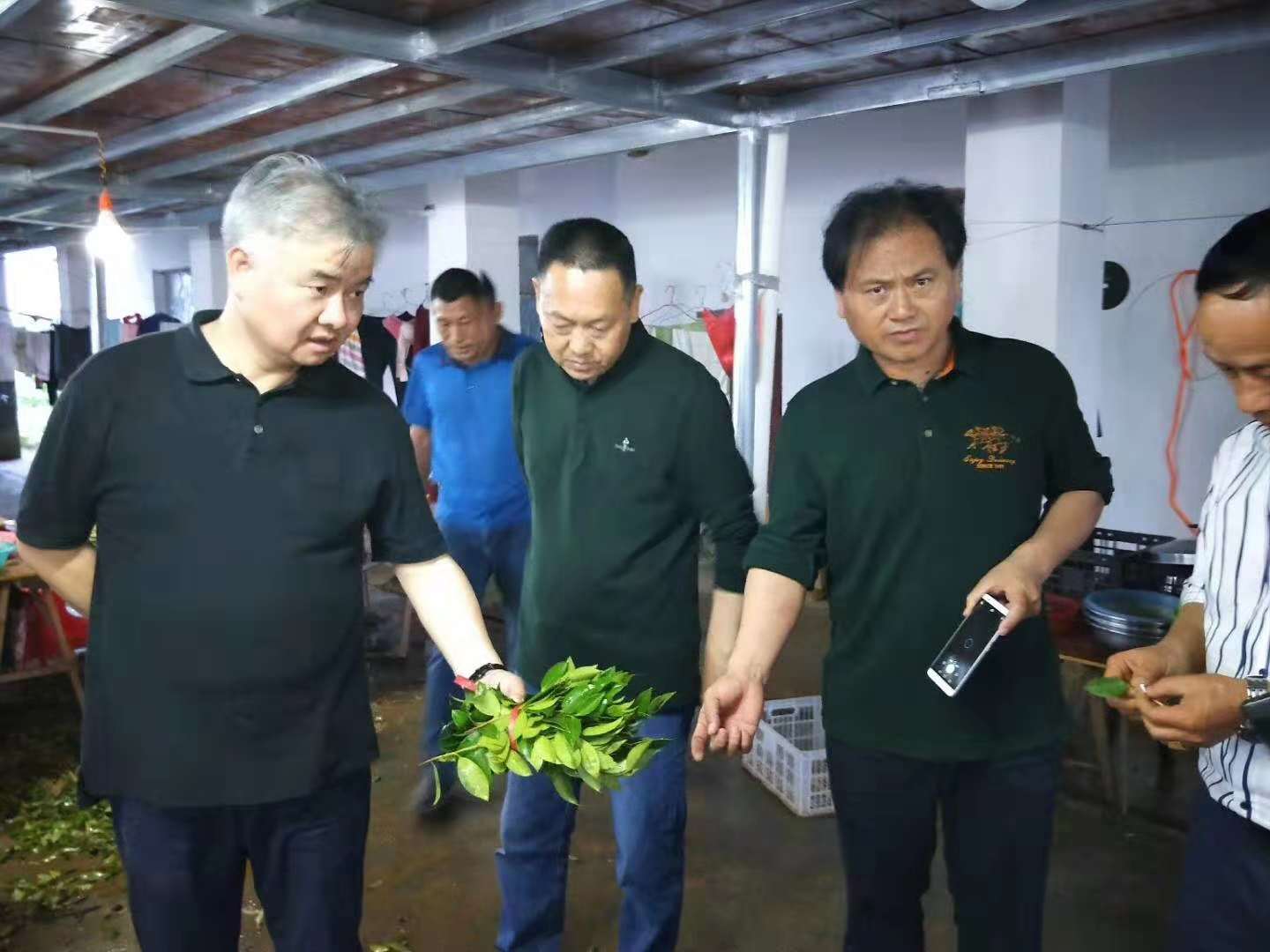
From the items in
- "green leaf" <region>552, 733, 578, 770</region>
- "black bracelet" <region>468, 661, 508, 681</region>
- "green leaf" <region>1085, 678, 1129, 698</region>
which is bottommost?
"green leaf" <region>552, 733, 578, 770</region>

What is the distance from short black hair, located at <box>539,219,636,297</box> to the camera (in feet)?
6.84

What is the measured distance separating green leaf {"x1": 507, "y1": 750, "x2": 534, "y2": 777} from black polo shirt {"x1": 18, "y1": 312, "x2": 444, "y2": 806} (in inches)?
10.9

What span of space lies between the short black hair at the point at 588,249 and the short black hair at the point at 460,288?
1.39 m

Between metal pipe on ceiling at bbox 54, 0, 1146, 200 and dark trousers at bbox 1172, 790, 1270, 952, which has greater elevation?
metal pipe on ceiling at bbox 54, 0, 1146, 200

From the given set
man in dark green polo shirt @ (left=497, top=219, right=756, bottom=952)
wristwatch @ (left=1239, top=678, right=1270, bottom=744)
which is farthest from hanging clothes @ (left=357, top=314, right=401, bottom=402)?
wristwatch @ (left=1239, top=678, right=1270, bottom=744)

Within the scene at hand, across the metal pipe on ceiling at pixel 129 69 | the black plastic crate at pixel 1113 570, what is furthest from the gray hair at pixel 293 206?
the black plastic crate at pixel 1113 570

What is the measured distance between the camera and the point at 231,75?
4328mm

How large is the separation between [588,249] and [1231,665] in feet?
4.33

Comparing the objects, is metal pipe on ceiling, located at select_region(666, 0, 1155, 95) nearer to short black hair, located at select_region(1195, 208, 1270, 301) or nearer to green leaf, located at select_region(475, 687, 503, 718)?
short black hair, located at select_region(1195, 208, 1270, 301)

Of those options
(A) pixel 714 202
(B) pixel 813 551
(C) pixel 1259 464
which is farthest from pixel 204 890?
(A) pixel 714 202

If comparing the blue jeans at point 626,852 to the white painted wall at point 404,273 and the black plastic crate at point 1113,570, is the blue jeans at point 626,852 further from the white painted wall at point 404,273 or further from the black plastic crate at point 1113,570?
the white painted wall at point 404,273

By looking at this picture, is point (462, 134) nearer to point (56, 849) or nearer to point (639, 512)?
point (56, 849)

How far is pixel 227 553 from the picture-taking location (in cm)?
152

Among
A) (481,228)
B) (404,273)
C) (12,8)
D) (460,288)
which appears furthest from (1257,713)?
(404,273)
